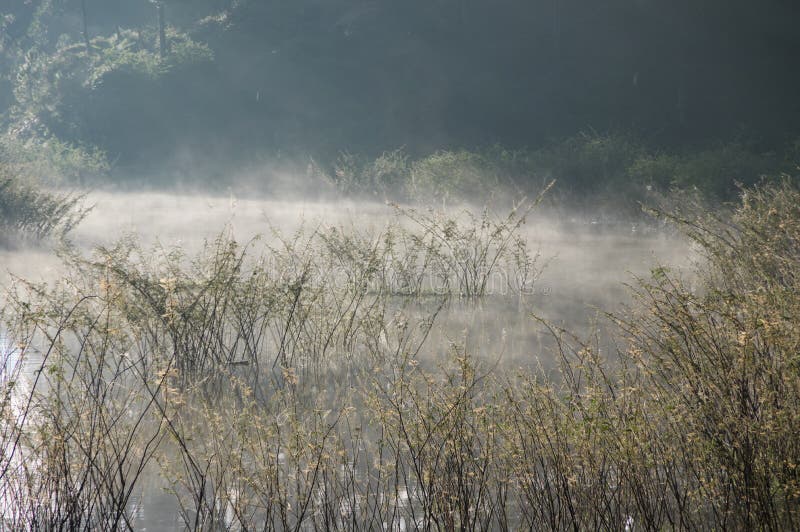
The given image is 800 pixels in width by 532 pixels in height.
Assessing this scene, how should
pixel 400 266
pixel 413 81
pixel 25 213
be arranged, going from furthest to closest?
pixel 413 81 → pixel 25 213 → pixel 400 266

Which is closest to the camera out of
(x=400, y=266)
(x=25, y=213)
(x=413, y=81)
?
(x=400, y=266)

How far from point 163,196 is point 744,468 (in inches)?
1083

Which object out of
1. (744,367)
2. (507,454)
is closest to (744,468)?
(744,367)

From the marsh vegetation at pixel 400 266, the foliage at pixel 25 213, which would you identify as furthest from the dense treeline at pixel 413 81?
the foliage at pixel 25 213

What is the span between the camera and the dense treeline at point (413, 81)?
3488cm

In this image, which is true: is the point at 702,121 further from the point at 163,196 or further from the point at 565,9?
the point at 163,196

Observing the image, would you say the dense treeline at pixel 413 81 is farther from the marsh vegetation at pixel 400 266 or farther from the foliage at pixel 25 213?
the foliage at pixel 25 213

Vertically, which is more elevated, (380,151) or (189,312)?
(380,151)

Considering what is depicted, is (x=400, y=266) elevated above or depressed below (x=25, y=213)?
below

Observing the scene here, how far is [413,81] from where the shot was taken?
39938mm

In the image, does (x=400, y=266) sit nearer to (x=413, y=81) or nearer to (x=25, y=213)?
(x=25, y=213)

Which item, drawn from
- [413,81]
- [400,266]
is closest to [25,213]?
[400,266]

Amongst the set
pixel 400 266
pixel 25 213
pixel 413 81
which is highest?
pixel 413 81

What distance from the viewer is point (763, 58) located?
115 ft
